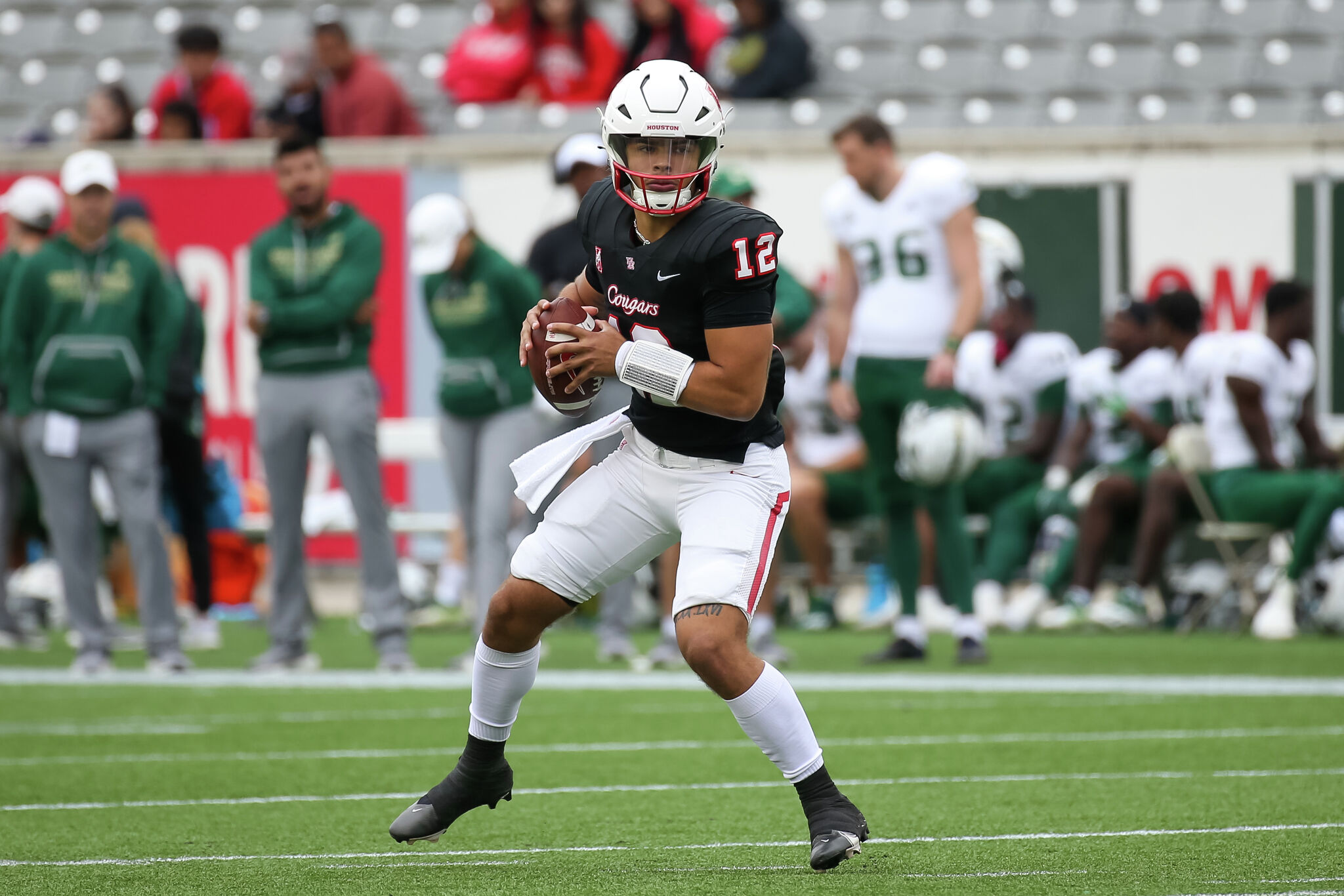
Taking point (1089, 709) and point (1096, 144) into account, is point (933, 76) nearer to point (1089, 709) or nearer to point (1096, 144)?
point (1096, 144)

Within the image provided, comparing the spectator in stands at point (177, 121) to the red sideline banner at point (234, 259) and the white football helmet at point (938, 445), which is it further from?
the white football helmet at point (938, 445)

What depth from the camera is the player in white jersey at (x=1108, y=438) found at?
10.7 metres

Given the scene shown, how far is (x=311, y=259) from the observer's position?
8.05 metres

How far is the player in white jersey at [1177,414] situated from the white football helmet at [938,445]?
270 centimetres

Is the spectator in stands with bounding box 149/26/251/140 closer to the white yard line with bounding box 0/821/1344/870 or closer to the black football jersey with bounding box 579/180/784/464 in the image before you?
the black football jersey with bounding box 579/180/784/464

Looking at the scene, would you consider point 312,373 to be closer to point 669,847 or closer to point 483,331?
point 483,331

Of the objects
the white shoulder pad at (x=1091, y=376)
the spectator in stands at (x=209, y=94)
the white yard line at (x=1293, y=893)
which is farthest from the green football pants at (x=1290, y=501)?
the spectator in stands at (x=209, y=94)

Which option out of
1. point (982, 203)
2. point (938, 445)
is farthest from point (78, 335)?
point (982, 203)

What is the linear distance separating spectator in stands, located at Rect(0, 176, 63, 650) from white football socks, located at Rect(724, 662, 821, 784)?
652cm

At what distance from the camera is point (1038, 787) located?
4914 mm

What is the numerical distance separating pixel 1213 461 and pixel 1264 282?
7.78 ft

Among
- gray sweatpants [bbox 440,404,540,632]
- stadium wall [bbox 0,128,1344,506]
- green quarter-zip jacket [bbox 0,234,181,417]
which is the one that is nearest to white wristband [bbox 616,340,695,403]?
gray sweatpants [bbox 440,404,540,632]

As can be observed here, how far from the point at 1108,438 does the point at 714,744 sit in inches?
227

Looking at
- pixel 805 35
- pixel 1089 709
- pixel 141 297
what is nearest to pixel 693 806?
pixel 1089 709
